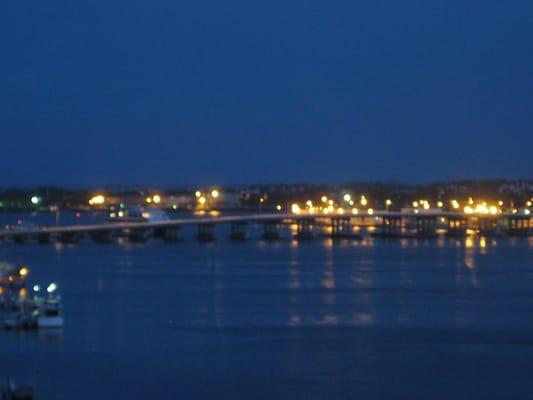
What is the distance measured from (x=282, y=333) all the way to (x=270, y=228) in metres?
39.4

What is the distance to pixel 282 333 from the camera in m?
19.7

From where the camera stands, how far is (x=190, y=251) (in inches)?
1745

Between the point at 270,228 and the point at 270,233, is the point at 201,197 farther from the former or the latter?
the point at 270,233

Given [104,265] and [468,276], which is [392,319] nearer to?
[468,276]

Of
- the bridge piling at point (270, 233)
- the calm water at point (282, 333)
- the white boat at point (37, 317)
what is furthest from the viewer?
the bridge piling at point (270, 233)

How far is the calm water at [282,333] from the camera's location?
15406 millimetres

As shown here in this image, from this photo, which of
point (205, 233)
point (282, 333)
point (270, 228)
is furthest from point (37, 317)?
point (270, 228)

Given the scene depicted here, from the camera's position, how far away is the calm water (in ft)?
50.5

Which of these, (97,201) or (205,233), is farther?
(97,201)

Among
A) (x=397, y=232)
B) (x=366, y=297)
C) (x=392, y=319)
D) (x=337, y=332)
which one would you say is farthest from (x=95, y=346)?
(x=397, y=232)

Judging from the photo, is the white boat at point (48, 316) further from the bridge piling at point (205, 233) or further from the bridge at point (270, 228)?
the bridge piling at point (205, 233)

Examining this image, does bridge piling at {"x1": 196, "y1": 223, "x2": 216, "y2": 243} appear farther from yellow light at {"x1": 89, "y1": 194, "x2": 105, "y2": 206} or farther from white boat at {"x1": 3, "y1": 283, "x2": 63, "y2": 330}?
yellow light at {"x1": 89, "y1": 194, "x2": 105, "y2": 206}

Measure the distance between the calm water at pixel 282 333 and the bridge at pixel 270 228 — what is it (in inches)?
549

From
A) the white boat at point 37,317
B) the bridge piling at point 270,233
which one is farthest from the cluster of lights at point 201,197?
the white boat at point 37,317
